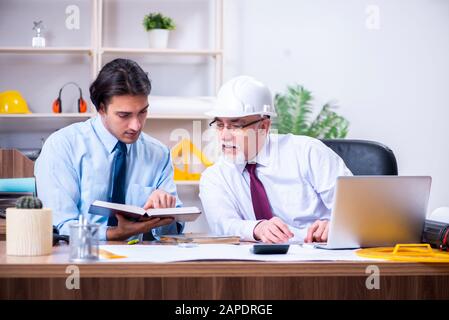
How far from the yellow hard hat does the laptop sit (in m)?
3.78

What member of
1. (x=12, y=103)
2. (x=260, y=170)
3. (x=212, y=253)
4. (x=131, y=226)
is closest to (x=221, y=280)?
(x=212, y=253)

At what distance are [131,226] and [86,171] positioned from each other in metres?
0.50

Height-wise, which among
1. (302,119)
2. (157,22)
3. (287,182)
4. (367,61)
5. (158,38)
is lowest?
(287,182)

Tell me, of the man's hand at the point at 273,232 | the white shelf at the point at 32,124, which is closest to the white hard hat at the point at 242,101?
the man's hand at the point at 273,232

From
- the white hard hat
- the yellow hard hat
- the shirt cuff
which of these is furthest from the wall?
the shirt cuff

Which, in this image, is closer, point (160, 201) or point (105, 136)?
point (160, 201)

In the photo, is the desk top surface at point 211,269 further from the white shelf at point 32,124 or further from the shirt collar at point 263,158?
the white shelf at point 32,124

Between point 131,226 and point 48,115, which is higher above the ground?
point 48,115

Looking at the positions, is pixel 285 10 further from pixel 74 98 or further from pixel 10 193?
pixel 10 193

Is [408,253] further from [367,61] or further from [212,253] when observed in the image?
[367,61]

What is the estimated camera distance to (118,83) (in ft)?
8.82

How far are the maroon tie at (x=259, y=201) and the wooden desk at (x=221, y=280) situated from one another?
1134 mm
